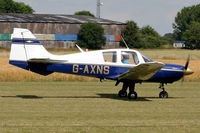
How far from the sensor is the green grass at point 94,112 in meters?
10.7

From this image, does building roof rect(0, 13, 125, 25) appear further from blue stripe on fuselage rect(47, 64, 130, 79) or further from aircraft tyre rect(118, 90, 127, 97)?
blue stripe on fuselage rect(47, 64, 130, 79)

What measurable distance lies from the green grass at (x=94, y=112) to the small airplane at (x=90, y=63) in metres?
0.94

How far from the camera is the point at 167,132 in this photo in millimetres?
10336

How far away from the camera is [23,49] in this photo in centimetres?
1598

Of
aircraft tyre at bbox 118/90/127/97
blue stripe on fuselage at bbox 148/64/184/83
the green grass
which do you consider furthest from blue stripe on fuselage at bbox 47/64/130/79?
aircraft tyre at bbox 118/90/127/97

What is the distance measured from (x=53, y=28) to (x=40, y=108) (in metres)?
69.1

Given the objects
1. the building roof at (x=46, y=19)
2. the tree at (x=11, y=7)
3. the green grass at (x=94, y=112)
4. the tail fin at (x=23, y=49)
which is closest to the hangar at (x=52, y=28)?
the building roof at (x=46, y=19)

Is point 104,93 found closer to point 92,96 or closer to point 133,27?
point 92,96

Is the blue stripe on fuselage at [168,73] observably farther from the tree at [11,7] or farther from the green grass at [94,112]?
the tree at [11,7]

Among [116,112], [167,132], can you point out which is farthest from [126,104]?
[167,132]

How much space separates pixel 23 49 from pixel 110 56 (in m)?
3.20

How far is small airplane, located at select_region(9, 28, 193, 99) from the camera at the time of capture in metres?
15.9

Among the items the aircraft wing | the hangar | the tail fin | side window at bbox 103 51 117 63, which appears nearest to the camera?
the aircraft wing

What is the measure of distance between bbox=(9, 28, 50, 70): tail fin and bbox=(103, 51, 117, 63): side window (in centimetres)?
229
